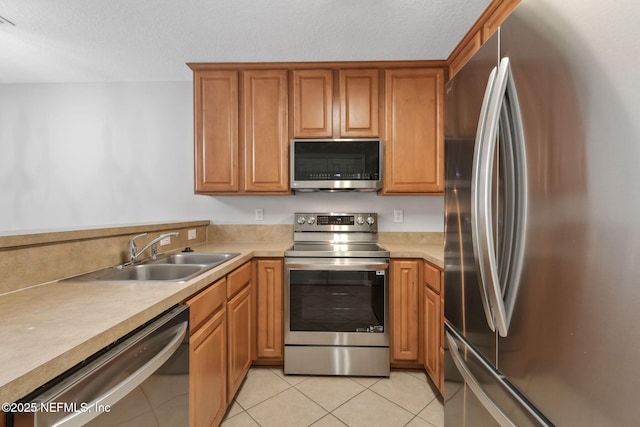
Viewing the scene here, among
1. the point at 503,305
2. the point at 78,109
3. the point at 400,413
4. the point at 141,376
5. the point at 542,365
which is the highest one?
the point at 78,109

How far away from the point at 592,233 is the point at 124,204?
131 inches

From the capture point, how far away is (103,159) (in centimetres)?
277

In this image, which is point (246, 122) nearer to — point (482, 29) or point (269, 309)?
point (269, 309)

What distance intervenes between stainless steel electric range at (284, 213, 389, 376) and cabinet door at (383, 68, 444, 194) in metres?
0.71

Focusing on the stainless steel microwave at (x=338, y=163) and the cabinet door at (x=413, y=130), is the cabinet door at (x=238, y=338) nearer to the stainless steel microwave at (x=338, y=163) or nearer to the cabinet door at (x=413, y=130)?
the stainless steel microwave at (x=338, y=163)

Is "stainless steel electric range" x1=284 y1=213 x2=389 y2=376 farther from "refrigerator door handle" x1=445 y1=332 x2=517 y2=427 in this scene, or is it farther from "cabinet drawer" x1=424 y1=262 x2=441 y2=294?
"refrigerator door handle" x1=445 y1=332 x2=517 y2=427

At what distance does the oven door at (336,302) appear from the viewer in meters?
2.02

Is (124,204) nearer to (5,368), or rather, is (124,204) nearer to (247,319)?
(247,319)

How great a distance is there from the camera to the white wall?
275 centimetres

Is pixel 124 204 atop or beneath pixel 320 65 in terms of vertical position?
beneath

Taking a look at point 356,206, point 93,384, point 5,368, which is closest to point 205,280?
point 93,384

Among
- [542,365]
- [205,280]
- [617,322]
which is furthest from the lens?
[205,280]

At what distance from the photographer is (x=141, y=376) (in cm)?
85

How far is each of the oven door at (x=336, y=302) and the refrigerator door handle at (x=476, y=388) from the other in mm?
864
